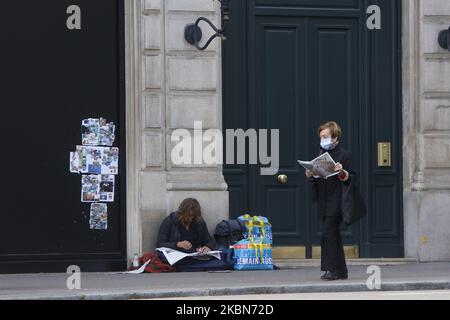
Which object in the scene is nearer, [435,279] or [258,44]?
[435,279]

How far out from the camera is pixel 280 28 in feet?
66.2

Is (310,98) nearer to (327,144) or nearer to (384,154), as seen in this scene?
(384,154)

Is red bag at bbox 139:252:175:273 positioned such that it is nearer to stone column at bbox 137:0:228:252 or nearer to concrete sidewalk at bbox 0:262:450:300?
concrete sidewalk at bbox 0:262:450:300

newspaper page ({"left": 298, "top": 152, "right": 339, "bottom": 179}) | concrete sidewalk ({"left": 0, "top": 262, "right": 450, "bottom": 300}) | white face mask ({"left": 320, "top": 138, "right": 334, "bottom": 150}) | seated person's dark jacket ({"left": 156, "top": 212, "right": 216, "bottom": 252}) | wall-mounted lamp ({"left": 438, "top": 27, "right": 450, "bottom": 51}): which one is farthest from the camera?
wall-mounted lamp ({"left": 438, "top": 27, "right": 450, "bottom": 51})

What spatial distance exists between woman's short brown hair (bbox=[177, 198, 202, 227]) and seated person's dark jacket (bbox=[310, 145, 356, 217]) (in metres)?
2.36

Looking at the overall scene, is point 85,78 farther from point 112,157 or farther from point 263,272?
point 263,272

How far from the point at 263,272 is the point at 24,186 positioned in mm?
3456

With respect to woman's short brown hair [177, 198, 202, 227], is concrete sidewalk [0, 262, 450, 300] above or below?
below

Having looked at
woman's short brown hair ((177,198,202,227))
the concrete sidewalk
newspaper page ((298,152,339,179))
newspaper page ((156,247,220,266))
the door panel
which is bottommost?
the concrete sidewalk

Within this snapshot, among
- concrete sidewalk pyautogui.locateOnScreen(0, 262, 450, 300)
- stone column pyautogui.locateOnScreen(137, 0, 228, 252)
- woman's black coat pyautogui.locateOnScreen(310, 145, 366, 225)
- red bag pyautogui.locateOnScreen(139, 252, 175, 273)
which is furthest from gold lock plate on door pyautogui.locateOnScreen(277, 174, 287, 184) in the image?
woman's black coat pyautogui.locateOnScreen(310, 145, 366, 225)

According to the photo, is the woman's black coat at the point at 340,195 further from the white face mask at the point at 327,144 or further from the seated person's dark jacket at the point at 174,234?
the seated person's dark jacket at the point at 174,234

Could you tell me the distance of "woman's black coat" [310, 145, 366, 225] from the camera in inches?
659

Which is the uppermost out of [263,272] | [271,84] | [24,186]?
[271,84]

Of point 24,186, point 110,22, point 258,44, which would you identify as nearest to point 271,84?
point 258,44
